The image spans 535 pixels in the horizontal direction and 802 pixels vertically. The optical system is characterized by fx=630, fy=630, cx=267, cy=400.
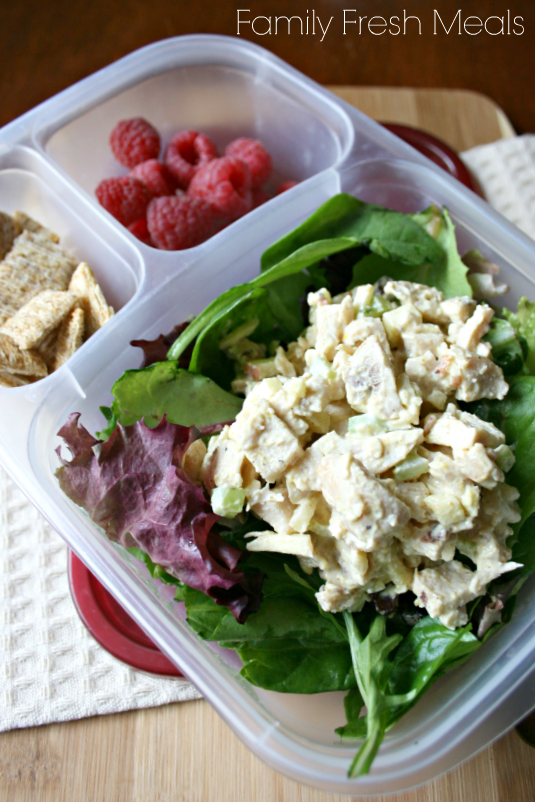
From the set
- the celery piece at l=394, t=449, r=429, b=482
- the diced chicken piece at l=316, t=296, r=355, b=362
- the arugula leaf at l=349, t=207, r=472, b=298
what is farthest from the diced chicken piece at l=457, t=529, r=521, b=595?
the arugula leaf at l=349, t=207, r=472, b=298

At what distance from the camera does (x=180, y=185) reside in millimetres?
1398

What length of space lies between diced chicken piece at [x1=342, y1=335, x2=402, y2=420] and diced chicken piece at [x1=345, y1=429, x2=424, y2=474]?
0.04m

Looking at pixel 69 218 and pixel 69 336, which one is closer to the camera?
pixel 69 336

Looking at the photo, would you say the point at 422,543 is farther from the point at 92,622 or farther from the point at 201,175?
the point at 201,175

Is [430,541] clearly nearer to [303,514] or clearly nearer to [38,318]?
[303,514]

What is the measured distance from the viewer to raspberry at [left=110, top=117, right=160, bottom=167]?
4.48 feet

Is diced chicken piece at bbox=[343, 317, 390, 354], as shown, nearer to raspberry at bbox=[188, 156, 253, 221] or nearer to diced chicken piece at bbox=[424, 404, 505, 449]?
diced chicken piece at bbox=[424, 404, 505, 449]

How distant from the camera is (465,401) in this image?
35.5 inches

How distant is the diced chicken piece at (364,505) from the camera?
0.76m

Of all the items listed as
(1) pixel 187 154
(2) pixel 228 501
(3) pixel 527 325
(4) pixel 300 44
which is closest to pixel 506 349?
(3) pixel 527 325

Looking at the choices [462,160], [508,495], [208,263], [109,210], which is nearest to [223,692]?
[508,495]

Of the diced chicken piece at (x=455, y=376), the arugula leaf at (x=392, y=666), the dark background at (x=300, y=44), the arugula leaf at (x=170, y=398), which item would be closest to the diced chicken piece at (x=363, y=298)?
the diced chicken piece at (x=455, y=376)

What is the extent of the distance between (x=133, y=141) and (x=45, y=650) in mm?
1027

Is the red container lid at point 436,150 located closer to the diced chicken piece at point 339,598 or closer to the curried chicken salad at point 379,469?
the curried chicken salad at point 379,469
